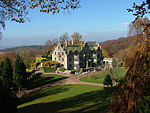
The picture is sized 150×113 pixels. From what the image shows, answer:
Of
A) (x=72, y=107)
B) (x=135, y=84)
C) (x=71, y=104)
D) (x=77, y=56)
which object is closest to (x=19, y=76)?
(x=71, y=104)

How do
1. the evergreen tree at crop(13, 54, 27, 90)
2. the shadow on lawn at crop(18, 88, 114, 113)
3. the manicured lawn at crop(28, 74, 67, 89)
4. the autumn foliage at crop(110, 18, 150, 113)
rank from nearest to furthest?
the autumn foliage at crop(110, 18, 150, 113), the shadow on lawn at crop(18, 88, 114, 113), the evergreen tree at crop(13, 54, 27, 90), the manicured lawn at crop(28, 74, 67, 89)

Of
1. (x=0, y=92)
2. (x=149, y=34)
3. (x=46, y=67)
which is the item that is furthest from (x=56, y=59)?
(x=149, y=34)

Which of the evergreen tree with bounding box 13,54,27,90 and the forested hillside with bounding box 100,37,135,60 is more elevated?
the forested hillside with bounding box 100,37,135,60

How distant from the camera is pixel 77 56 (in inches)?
1825

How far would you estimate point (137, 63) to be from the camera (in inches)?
143

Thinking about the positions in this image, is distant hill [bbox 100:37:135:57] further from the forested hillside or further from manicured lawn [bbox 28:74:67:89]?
manicured lawn [bbox 28:74:67:89]

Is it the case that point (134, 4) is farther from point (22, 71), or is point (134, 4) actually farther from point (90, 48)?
point (90, 48)

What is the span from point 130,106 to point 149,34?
6.37 feet

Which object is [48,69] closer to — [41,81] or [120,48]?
[41,81]

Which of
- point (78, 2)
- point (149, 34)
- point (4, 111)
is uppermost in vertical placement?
point (78, 2)

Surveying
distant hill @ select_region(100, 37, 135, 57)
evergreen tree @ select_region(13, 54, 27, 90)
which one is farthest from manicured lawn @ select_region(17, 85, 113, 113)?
evergreen tree @ select_region(13, 54, 27, 90)

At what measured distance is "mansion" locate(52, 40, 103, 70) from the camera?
45.9 m

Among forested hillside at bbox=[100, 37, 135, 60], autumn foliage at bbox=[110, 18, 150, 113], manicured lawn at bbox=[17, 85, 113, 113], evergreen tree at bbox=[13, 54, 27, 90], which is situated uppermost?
forested hillside at bbox=[100, 37, 135, 60]

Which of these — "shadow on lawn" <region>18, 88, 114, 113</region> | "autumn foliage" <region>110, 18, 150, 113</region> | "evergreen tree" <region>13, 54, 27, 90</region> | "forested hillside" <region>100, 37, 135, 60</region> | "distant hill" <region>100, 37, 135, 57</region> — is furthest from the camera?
"evergreen tree" <region>13, 54, 27, 90</region>
